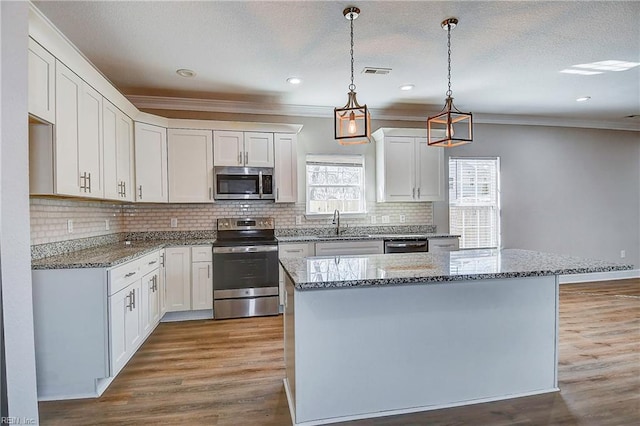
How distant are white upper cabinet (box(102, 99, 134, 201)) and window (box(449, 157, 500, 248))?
4253mm

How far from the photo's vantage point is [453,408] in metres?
2.18

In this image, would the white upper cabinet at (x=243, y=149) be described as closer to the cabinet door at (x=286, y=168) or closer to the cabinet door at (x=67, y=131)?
the cabinet door at (x=286, y=168)

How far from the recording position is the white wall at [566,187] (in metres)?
5.40

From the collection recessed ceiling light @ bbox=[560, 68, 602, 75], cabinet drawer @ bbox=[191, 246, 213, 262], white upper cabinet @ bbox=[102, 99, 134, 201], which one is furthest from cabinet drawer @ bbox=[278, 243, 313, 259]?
recessed ceiling light @ bbox=[560, 68, 602, 75]

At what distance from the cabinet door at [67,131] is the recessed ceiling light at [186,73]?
1013 mm

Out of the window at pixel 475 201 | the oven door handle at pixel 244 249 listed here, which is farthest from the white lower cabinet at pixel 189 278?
the window at pixel 475 201

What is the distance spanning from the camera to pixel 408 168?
473 centimetres

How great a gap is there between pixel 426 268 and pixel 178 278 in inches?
116

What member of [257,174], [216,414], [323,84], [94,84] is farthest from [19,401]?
[323,84]

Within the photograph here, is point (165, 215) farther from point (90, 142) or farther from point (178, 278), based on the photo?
point (90, 142)

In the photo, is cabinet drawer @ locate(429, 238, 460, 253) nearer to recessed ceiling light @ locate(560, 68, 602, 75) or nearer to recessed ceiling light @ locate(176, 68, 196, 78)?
recessed ceiling light @ locate(560, 68, 602, 75)

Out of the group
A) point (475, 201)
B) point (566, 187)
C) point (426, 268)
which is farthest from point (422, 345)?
point (566, 187)

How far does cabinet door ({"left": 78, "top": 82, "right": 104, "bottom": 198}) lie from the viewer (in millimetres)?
2668

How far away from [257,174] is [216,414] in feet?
9.17
